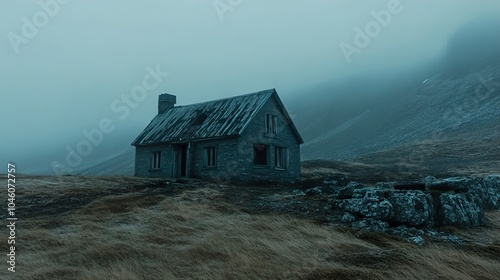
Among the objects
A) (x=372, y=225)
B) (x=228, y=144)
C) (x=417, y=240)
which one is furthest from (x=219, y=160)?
(x=417, y=240)

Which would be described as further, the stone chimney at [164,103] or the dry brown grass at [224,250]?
the stone chimney at [164,103]

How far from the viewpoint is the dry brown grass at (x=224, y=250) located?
8.78 meters

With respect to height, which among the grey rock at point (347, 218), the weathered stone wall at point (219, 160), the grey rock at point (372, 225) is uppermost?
the weathered stone wall at point (219, 160)

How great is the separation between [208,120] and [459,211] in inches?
818

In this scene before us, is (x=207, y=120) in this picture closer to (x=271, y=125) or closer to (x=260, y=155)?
(x=260, y=155)

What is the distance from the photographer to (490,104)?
294 ft

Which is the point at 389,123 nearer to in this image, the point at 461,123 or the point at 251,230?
the point at 461,123

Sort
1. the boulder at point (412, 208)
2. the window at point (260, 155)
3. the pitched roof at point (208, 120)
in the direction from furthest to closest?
the window at point (260, 155)
the pitched roof at point (208, 120)
the boulder at point (412, 208)

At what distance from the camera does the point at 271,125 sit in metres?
30.2

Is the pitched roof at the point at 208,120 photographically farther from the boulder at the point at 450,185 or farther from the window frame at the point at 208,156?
the boulder at the point at 450,185

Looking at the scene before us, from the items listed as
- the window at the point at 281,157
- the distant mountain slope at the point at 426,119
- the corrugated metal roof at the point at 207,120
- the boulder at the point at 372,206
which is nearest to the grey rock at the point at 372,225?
the boulder at the point at 372,206

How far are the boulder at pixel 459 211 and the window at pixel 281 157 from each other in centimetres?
1649

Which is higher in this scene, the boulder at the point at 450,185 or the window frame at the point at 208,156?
the window frame at the point at 208,156

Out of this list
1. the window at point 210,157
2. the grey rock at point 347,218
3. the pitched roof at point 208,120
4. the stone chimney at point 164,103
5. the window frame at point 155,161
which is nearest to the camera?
the grey rock at point 347,218
